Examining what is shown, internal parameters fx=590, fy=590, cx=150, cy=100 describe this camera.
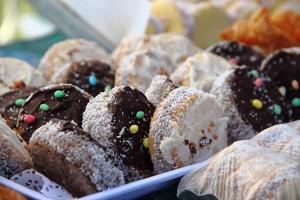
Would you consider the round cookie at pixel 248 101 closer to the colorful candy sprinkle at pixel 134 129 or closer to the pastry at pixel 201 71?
the pastry at pixel 201 71

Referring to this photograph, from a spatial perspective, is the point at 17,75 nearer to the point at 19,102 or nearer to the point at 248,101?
the point at 19,102

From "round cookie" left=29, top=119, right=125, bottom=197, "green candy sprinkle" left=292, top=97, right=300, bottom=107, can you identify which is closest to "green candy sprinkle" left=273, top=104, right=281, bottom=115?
"green candy sprinkle" left=292, top=97, right=300, bottom=107

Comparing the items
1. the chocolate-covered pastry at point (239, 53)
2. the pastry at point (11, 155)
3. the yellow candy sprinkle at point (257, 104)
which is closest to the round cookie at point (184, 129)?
the yellow candy sprinkle at point (257, 104)

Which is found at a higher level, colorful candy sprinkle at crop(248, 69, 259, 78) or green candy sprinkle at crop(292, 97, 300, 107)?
colorful candy sprinkle at crop(248, 69, 259, 78)

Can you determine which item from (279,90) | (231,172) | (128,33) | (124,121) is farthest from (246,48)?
(231,172)

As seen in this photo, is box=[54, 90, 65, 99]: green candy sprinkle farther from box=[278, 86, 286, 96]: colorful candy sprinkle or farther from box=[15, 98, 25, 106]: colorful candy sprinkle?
box=[278, 86, 286, 96]: colorful candy sprinkle

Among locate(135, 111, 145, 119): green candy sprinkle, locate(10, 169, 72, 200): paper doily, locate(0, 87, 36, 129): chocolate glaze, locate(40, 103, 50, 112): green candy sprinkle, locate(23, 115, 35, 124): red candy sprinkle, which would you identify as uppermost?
locate(135, 111, 145, 119): green candy sprinkle
